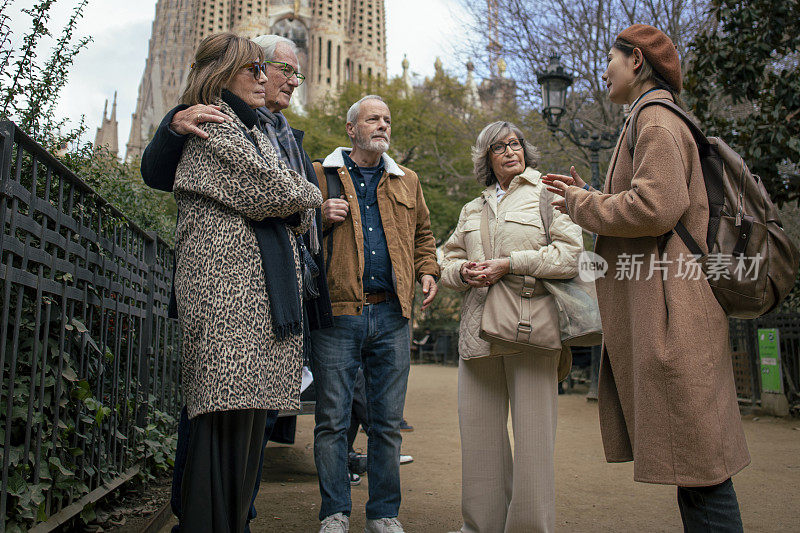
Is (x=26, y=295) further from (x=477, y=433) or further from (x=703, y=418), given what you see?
(x=703, y=418)

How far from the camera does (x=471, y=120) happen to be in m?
20.1

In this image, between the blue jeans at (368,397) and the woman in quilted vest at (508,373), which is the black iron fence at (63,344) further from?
the woman in quilted vest at (508,373)

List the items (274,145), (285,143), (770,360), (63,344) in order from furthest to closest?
(770,360) → (285,143) → (274,145) → (63,344)

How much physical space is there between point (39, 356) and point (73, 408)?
42 cm

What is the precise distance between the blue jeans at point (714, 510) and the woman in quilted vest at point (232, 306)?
1.50 m

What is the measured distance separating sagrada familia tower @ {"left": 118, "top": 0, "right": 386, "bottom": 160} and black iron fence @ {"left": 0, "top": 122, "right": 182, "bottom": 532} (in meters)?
67.3

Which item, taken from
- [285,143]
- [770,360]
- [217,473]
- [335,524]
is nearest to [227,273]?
[217,473]

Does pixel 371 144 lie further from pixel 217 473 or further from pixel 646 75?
pixel 217 473

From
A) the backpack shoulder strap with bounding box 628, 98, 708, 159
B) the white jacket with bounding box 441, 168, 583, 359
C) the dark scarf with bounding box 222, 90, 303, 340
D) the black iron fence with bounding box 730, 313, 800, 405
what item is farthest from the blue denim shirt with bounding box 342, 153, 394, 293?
the black iron fence with bounding box 730, 313, 800, 405

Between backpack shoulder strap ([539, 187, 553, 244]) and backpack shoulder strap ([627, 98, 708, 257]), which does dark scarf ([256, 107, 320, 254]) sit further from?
backpack shoulder strap ([627, 98, 708, 257])

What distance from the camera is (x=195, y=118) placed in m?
2.49

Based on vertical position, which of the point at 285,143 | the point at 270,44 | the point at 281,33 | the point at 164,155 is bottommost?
the point at 164,155

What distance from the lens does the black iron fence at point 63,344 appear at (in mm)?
2193

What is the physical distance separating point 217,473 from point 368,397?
1.30 metres
